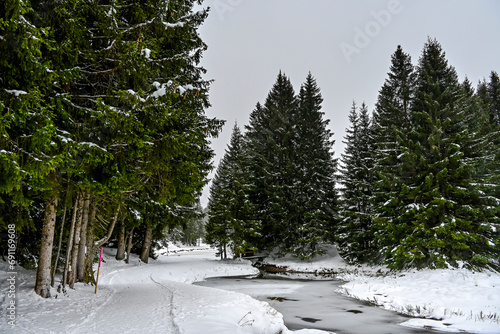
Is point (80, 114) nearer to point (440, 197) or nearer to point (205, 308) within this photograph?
point (205, 308)

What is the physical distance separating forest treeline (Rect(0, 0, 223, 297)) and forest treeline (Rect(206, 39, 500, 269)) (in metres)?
14.4

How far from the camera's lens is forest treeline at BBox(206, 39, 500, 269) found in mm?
16750

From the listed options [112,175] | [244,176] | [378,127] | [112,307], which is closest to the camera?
[112,175]

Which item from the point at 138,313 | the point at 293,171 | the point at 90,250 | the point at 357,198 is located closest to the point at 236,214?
the point at 293,171

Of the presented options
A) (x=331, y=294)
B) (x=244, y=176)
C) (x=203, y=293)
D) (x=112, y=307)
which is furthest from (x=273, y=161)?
(x=112, y=307)

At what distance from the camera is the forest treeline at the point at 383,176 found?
16.8 m

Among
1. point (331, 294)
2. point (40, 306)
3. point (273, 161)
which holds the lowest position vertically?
point (331, 294)

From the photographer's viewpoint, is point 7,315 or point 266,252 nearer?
point 7,315

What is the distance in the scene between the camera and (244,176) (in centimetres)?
3067

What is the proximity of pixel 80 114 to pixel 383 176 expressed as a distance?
1792cm

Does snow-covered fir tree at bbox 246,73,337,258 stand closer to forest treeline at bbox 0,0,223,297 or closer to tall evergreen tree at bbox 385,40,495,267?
tall evergreen tree at bbox 385,40,495,267

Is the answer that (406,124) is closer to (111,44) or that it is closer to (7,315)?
(111,44)

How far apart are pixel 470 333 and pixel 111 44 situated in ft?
40.8

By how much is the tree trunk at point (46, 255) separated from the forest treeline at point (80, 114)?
0.03 meters
